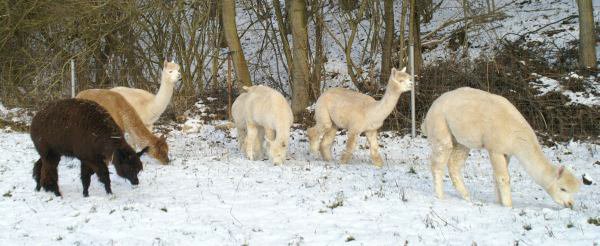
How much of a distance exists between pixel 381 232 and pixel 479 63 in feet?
36.1

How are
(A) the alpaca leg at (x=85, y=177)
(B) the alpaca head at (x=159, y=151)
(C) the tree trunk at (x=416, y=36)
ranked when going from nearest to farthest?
1. (A) the alpaca leg at (x=85, y=177)
2. (B) the alpaca head at (x=159, y=151)
3. (C) the tree trunk at (x=416, y=36)

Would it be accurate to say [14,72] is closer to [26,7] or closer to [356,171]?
[26,7]

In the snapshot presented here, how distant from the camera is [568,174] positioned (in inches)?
279

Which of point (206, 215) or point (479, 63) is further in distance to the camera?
point (479, 63)

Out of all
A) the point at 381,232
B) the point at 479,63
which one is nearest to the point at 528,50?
the point at 479,63

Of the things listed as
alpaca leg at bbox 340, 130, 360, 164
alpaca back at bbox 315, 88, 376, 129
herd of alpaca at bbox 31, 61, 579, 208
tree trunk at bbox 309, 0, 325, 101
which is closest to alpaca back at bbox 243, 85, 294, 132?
alpaca back at bbox 315, 88, 376, 129

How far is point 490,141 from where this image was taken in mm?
7613

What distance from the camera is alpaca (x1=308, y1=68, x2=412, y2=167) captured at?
11109mm

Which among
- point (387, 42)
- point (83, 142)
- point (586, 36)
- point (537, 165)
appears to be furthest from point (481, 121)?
point (387, 42)

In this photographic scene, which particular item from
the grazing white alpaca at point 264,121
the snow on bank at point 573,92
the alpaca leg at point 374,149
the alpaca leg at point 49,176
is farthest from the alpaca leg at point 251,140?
the snow on bank at point 573,92

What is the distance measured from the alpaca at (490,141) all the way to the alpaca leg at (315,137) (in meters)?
3.96

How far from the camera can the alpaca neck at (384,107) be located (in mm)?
11141

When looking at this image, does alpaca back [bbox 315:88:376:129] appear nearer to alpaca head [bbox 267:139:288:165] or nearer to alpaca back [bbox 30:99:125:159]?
alpaca head [bbox 267:139:288:165]

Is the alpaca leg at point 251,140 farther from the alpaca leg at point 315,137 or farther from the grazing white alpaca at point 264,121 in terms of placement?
the alpaca leg at point 315,137
